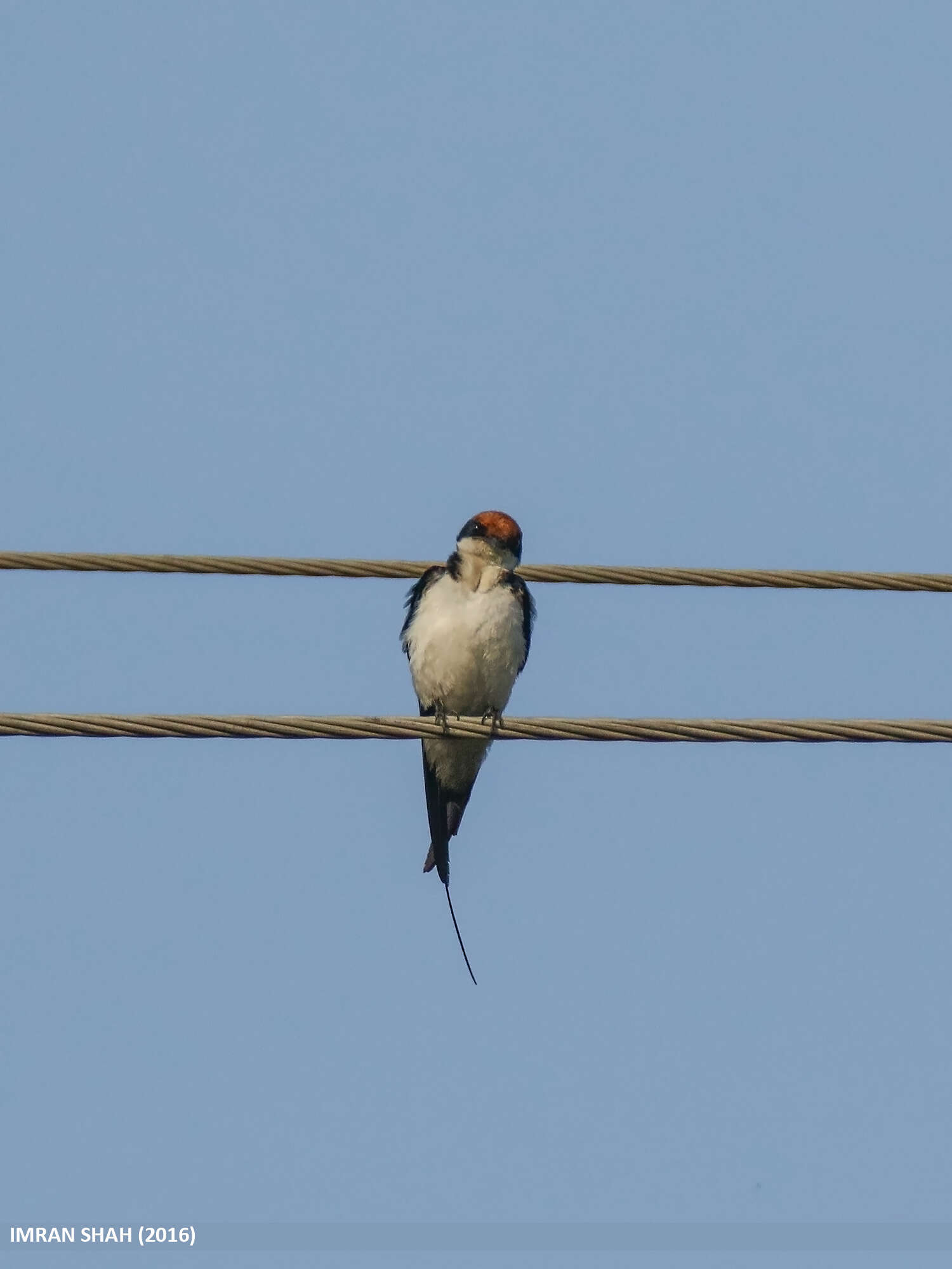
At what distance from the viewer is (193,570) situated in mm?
5754

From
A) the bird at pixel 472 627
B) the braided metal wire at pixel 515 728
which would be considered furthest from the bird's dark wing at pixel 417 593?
the braided metal wire at pixel 515 728

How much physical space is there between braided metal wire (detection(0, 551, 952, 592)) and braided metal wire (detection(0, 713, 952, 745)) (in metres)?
0.79

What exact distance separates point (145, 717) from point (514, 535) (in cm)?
236

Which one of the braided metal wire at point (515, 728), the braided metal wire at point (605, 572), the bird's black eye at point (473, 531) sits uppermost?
the bird's black eye at point (473, 531)

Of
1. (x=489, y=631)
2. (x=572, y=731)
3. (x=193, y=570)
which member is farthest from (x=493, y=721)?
(x=489, y=631)

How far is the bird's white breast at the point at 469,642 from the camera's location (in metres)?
6.86

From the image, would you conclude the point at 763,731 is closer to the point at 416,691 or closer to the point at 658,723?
the point at 658,723

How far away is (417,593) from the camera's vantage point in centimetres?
710

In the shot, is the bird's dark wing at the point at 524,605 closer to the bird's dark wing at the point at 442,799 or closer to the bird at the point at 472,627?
the bird at the point at 472,627

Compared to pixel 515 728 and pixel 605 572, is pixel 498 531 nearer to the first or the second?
pixel 605 572

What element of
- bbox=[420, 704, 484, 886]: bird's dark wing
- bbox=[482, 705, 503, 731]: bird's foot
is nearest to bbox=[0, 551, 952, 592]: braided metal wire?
bbox=[482, 705, 503, 731]: bird's foot

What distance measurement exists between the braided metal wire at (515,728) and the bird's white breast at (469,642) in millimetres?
1829

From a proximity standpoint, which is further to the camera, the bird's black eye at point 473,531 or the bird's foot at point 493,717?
the bird's black eye at point 473,531

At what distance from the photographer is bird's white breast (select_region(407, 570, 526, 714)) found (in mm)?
6863
